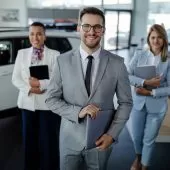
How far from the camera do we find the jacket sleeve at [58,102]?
153 cm

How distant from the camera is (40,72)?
250cm

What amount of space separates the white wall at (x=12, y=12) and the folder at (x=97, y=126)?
5.48 metres

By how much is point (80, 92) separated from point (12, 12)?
5503 millimetres

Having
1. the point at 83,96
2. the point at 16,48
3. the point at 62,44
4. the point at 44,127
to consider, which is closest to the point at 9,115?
the point at 16,48

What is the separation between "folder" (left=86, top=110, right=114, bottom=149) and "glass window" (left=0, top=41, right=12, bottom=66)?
3.01m

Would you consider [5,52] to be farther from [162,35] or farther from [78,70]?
[78,70]

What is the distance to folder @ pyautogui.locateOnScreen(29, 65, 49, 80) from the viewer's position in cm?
248

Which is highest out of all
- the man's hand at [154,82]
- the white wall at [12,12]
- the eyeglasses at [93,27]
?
the white wall at [12,12]

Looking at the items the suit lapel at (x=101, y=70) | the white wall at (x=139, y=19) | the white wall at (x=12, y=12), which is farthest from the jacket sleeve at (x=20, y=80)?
the white wall at (x=139, y=19)

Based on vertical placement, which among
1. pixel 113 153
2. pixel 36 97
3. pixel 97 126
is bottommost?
pixel 113 153

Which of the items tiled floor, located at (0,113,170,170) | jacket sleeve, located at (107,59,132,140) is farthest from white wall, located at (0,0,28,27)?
jacket sleeve, located at (107,59,132,140)

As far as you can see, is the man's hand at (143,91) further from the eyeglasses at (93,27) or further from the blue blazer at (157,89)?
the eyeglasses at (93,27)

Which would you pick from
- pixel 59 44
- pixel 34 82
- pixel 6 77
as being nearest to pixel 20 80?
pixel 34 82

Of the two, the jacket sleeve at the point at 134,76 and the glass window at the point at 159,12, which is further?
the glass window at the point at 159,12
